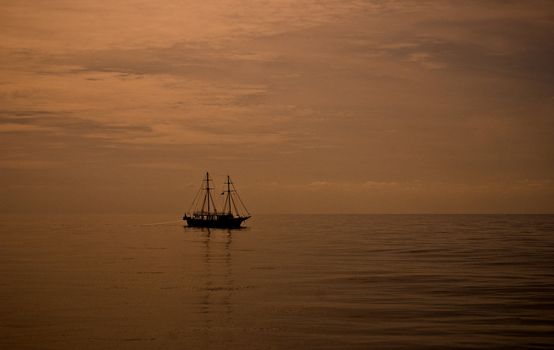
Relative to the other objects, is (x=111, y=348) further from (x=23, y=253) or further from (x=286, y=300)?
(x=23, y=253)

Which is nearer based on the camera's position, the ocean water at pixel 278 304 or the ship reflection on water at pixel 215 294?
the ocean water at pixel 278 304

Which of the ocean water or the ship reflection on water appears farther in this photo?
the ship reflection on water

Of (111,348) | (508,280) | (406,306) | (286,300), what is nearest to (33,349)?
(111,348)

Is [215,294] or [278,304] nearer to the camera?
[278,304]

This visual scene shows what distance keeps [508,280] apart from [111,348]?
3672cm

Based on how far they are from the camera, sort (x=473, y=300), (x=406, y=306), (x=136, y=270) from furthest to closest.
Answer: (x=136, y=270)
(x=473, y=300)
(x=406, y=306)

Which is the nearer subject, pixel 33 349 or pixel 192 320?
pixel 33 349

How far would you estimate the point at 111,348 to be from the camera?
30.1 m

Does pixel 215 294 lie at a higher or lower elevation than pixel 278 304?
higher

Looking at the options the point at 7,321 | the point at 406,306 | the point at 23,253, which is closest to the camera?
the point at 7,321

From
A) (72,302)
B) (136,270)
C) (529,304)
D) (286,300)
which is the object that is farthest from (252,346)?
(136,270)

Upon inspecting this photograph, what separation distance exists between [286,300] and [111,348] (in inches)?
633

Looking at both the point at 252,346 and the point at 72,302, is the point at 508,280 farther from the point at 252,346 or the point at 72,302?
the point at 72,302

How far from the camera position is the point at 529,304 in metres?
41.1
